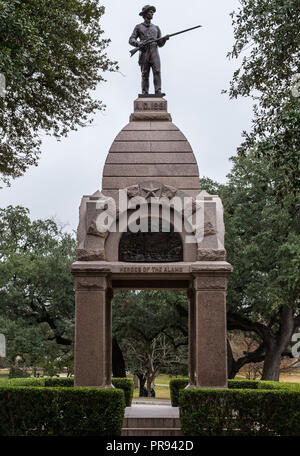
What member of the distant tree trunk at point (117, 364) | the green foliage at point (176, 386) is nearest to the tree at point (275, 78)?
the green foliage at point (176, 386)

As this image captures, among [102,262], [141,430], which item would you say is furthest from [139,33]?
[141,430]

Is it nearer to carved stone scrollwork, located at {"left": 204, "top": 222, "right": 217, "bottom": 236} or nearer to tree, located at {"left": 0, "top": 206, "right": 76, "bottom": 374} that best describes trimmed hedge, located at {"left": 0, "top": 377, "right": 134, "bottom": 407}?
carved stone scrollwork, located at {"left": 204, "top": 222, "right": 217, "bottom": 236}

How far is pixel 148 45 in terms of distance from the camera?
14.4m

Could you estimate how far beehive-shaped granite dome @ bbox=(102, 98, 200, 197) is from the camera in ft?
42.6

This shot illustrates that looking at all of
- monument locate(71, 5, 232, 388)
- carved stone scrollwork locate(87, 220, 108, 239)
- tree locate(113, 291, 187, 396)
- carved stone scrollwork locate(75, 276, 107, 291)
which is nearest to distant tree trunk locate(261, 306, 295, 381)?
tree locate(113, 291, 187, 396)

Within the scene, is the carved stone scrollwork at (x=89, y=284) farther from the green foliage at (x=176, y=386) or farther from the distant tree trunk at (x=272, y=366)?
the distant tree trunk at (x=272, y=366)

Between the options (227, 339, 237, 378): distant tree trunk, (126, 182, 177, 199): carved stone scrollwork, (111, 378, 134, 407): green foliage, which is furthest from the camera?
(227, 339, 237, 378): distant tree trunk

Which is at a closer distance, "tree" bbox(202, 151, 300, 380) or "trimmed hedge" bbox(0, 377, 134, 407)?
"trimmed hedge" bbox(0, 377, 134, 407)

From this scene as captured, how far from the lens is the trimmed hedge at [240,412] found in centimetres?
1006

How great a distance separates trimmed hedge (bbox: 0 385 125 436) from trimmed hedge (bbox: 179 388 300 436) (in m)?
1.36

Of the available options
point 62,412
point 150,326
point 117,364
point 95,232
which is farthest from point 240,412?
point 117,364

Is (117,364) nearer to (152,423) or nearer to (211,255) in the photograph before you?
(152,423)
